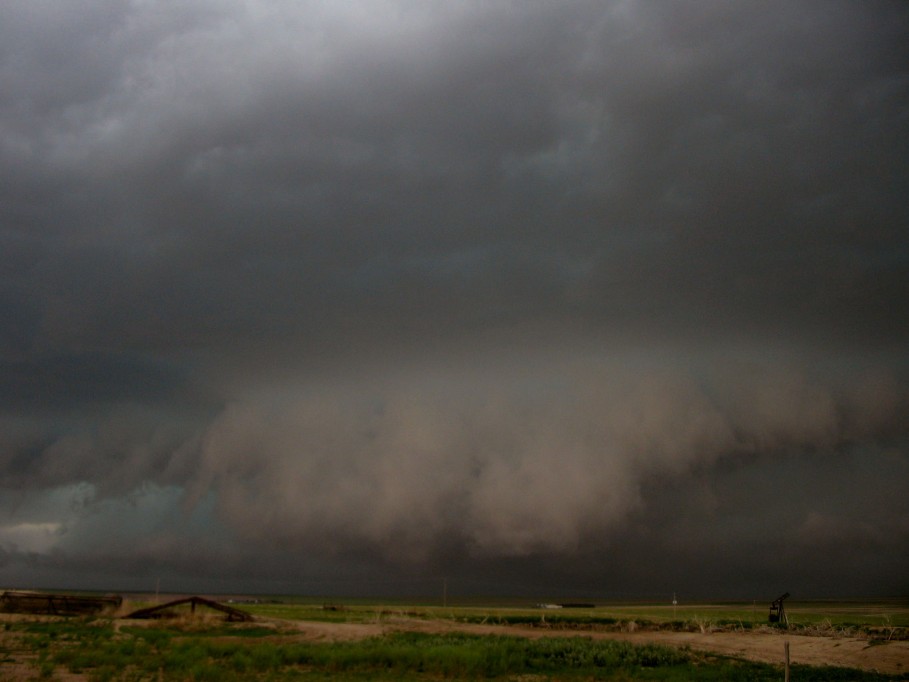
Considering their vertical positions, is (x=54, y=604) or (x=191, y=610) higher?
(x=191, y=610)

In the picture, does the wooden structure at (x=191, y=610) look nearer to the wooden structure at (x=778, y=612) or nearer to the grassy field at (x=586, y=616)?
the grassy field at (x=586, y=616)

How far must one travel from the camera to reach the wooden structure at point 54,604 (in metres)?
66.9

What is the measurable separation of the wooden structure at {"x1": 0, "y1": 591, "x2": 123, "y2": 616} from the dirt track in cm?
2194

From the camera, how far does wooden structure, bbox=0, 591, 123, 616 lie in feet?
219

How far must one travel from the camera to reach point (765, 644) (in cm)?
5431

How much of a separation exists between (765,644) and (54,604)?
2334 inches

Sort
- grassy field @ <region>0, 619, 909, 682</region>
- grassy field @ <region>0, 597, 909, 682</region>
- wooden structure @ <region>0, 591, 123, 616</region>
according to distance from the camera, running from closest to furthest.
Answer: grassy field @ <region>0, 597, 909, 682</region> < grassy field @ <region>0, 619, 909, 682</region> < wooden structure @ <region>0, 591, 123, 616</region>

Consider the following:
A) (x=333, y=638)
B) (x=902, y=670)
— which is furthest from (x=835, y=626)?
(x=333, y=638)

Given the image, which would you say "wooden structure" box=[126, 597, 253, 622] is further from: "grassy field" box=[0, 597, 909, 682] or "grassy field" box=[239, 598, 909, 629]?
"grassy field" box=[0, 597, 909, 682]

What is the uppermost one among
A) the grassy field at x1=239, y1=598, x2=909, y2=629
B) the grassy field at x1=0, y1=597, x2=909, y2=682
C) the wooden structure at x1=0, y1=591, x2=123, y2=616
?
the grassy field at x1=0, y1=597, x2=909, y2=682

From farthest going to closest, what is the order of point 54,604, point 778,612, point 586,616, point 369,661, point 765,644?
point 586,616 → point 778,612 → point 54,604 → point 765,644 → point 369,661

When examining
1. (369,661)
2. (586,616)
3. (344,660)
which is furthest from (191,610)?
(586,616)

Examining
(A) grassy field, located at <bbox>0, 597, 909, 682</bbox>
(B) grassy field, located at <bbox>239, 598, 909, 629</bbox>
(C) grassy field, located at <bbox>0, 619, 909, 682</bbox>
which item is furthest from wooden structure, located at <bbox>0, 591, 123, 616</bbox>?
(C) grassy field, located at <bbox>0, 619, 909, 682</bbox>

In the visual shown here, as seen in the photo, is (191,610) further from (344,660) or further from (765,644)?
(765,644)
